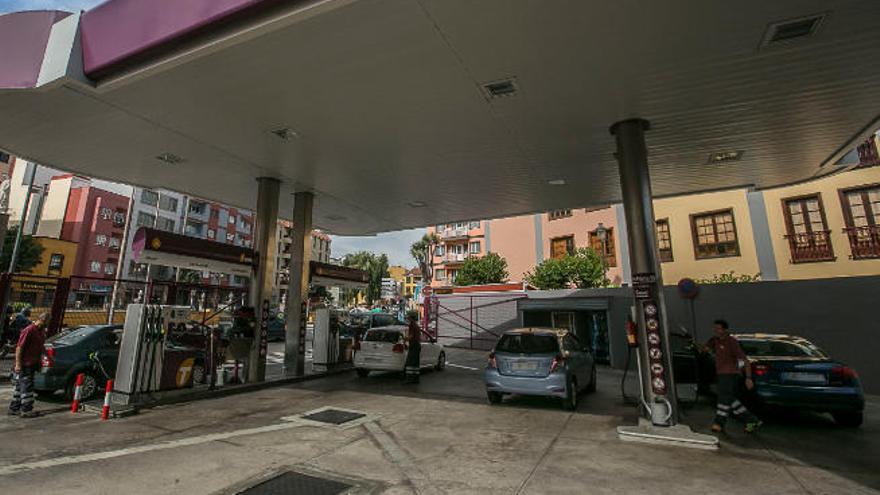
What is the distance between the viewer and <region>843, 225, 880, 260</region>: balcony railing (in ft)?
51.1

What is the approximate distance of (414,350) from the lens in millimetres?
10945

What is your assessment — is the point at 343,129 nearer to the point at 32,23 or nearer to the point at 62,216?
the point at 32,23

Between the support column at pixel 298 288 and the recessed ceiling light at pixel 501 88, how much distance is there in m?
7.85

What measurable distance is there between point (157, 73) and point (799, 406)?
11.5 m

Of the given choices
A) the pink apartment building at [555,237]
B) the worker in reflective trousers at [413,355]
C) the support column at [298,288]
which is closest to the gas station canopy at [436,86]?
the support column at [298,288]

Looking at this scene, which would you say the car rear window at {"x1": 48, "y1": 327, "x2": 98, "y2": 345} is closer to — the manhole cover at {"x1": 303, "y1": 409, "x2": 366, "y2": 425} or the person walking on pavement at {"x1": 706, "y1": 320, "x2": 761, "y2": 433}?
the manhole cover at {"x1": 303, "y1": 409, "x2": 366, "y2": 425}

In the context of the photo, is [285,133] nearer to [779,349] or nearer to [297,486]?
[297,486]

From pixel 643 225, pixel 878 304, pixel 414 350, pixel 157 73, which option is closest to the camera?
pixel 157 73

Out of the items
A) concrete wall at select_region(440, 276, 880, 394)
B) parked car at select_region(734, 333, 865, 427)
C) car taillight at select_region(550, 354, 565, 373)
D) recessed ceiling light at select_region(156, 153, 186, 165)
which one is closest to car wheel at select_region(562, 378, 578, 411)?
car taillight at select_region(550, 354, 565, 373)

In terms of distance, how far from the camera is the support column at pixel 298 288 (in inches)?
467

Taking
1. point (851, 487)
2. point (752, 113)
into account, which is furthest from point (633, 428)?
point (752, 113)

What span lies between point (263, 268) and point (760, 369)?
11.5m

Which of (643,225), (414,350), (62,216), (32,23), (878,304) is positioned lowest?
(414,350)

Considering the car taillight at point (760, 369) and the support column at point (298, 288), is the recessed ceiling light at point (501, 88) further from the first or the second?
the support column at point (298, 288)
